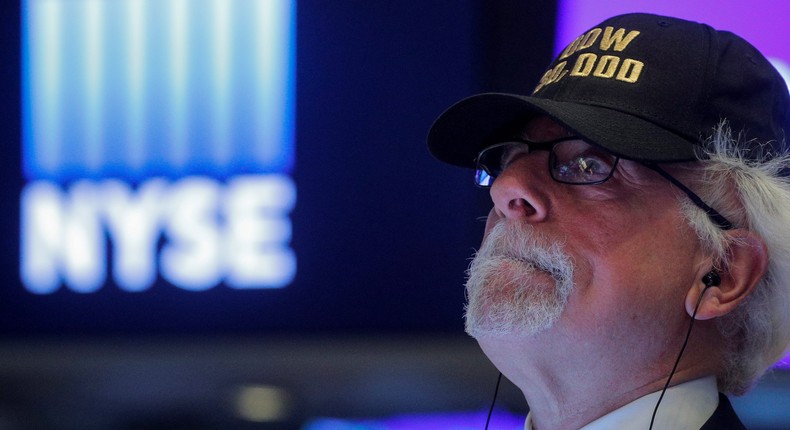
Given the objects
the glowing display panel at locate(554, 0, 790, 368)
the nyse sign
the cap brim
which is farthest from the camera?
the nyse sign

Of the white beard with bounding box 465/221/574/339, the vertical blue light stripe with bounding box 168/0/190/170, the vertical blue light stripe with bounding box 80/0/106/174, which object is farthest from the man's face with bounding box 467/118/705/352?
the vertical blue light stripe with bounding box 80/0/106/174

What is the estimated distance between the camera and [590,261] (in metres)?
1.17

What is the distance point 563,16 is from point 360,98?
16.0 inches

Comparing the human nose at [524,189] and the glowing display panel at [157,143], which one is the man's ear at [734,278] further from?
the glowing display panel at [157,143]

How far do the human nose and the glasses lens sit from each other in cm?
2

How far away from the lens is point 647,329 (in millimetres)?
1163

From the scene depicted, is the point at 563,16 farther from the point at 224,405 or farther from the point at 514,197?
the point at 224,405

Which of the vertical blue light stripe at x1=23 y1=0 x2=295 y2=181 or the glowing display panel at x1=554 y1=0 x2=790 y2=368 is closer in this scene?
the glowing display panel at x1=554 y1=0 x2=790 y2=368

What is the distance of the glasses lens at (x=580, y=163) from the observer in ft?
3.93

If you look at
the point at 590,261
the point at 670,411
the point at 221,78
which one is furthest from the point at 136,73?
the point at 670,411

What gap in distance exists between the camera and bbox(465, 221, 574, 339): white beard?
1.17 meters

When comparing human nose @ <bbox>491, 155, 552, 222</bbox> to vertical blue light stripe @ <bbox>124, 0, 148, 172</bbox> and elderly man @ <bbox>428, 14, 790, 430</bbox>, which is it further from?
vertical blue light stripe @ <bbox>124, 0, 148, 172</bbox>

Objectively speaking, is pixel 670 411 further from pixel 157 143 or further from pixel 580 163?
pixel 157 143

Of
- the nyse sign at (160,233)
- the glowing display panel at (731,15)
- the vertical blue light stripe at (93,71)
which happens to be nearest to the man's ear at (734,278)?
the glowing display panel at (731,15)
